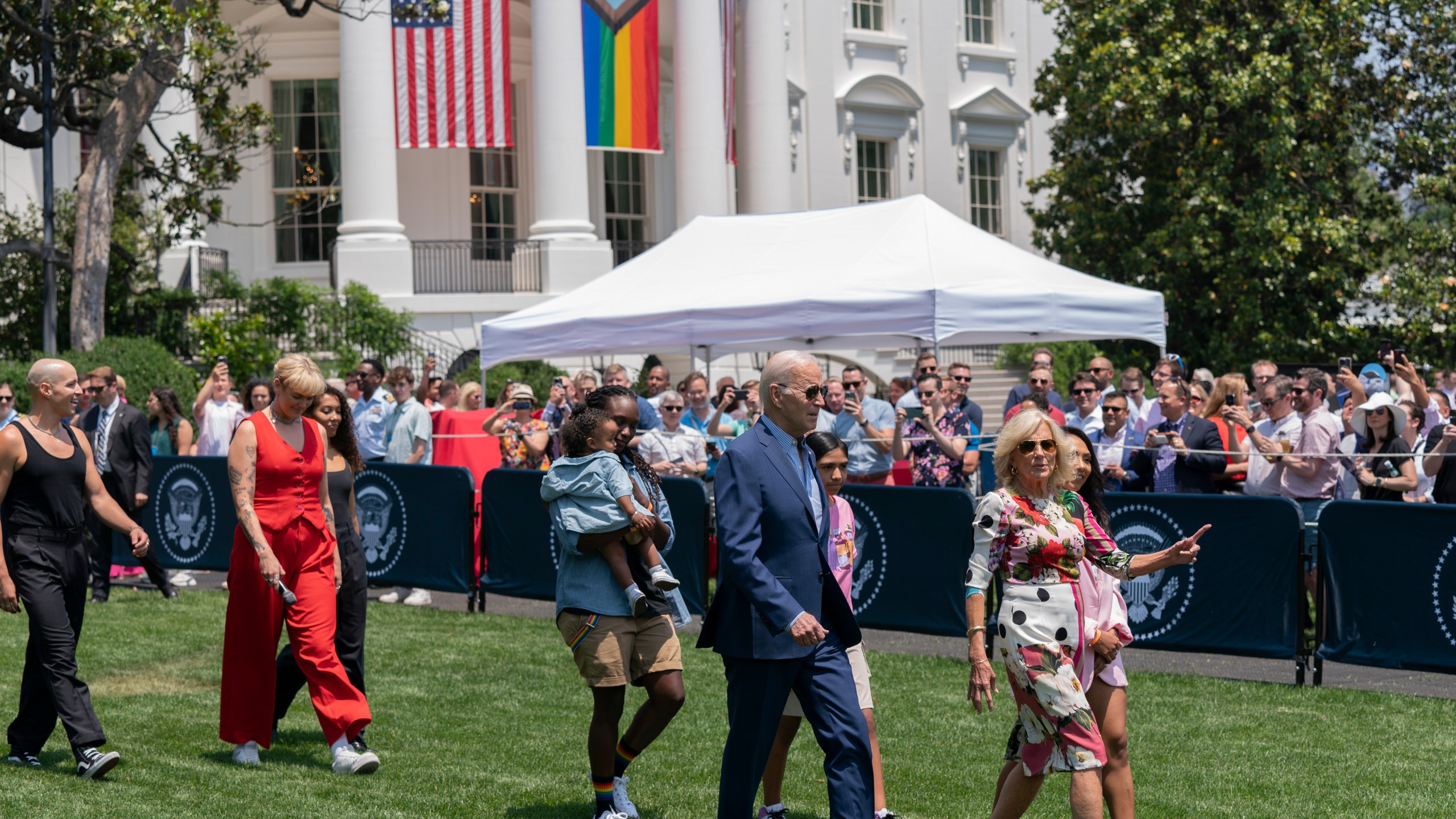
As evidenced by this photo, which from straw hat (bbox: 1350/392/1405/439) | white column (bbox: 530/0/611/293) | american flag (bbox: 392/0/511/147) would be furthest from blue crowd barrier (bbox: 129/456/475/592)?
white column (bbox: 530/0/611/293)

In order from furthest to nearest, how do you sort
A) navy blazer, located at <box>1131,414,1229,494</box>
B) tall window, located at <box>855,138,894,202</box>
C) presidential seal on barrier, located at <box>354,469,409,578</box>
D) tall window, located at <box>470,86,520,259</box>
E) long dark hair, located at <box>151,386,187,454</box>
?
tall window, located at <box>855,138,894,202</box>, tall window, located at <box>470,86,520,259</box>, long dark hair, located at <box>151,386,187,454</box>, presidential seal on barrier, located at <box>354,469,409,578</box>, navy blazer, located at <box>1131,414,1229,494</box>

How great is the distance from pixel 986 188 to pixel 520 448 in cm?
2489

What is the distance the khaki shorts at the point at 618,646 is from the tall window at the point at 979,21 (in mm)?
32017

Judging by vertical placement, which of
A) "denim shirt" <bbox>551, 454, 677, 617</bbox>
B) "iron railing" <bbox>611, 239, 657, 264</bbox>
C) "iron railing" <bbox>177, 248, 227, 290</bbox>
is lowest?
"denim shirt" <bbox>551, 454, 677, 617</bbox>

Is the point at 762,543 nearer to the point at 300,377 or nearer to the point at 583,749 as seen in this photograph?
the point at 300,377

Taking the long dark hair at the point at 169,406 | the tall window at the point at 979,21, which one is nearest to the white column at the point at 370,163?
the long dark hair at the point at 169,406

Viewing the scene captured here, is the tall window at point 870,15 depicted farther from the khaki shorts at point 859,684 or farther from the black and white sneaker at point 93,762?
the black and white sneaker at point 93,762

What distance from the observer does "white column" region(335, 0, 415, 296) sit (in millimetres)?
25812

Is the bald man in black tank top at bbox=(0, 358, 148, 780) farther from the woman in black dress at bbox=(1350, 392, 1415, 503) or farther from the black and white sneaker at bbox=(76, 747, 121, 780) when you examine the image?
the woman in black dress at bbox=(1350, 392, 1415, 503)

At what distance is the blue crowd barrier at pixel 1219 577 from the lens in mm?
9328

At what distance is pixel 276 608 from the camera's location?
7379 mm

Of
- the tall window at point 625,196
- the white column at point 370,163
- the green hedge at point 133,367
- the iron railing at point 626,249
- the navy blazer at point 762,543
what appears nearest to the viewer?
the navy blazer at point 762,543

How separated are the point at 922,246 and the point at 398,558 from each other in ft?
18.0

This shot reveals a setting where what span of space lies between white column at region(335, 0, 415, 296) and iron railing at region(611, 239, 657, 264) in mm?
5745
